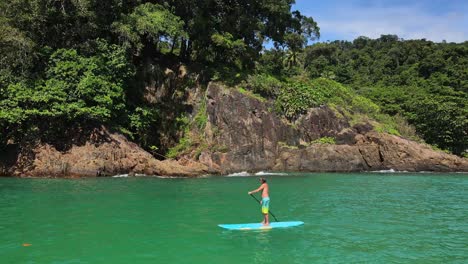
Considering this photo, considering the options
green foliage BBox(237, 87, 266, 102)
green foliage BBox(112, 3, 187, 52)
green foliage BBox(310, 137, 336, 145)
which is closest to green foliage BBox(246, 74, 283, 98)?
green foliage BBox(237, 87, 266, 102)

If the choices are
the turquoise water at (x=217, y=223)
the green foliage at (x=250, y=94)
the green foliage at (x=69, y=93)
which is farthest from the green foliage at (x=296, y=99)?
the turquoise water at (x=217, y=223)

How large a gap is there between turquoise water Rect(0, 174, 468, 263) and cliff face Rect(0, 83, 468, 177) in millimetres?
5520

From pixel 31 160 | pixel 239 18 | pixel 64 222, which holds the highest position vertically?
pixel 239 18

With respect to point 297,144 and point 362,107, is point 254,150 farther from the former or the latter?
point 362,107

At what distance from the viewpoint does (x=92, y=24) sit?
106 ft

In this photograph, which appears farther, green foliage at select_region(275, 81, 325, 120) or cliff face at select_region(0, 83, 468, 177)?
green foliage at select_region(275, 81, 325, 120)

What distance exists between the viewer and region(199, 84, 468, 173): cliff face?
3612cm

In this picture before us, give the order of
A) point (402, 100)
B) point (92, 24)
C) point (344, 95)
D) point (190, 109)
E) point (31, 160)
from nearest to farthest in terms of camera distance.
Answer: point (31, 160) → point (92, 24) → point (190, 109) → point (344, 95) → point (402, 100)

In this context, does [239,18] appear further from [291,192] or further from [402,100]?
[402,100]

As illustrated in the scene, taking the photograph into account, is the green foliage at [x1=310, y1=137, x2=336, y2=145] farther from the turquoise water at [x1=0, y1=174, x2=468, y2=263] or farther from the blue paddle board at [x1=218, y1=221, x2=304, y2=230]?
the blue paddle board at [x1=218, y1=221, x2=304, y2=230]

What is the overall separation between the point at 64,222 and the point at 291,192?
40.8ft

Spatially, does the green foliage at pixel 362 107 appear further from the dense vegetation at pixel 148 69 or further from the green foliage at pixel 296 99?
the green foliage at pixel 296 99

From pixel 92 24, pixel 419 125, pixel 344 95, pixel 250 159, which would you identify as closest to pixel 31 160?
pixel 92 24

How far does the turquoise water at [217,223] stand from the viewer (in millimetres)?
11117
